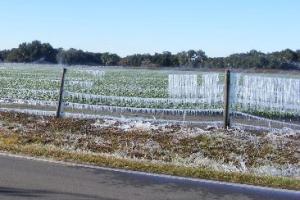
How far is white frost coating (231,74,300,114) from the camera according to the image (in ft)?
52.4

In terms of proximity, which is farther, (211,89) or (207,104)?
(207,104)

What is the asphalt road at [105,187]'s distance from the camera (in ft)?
25.1

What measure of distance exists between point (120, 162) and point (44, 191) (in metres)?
2.24

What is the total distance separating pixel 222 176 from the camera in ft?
29.5

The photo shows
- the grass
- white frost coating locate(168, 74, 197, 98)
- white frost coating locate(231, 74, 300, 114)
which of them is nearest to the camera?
the grass

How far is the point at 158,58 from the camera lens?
4403cm

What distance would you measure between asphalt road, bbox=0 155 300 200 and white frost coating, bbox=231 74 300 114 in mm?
7188

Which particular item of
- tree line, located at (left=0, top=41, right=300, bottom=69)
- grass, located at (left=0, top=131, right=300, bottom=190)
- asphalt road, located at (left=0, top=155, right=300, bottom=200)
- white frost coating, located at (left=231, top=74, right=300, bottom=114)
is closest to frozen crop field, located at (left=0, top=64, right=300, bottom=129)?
white frost coating, located at (left=231, top=74, right=300, bottom=114)

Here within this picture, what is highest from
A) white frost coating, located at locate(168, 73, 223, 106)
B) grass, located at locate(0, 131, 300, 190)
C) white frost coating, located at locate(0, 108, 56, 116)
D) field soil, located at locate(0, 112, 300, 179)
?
white frost coating, located at locate(168, 73, 223, 106)

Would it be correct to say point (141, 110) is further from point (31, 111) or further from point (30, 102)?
point (30, 102)

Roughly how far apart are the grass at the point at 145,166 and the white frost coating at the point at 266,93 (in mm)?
6109

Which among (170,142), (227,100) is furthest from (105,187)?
(227,100)

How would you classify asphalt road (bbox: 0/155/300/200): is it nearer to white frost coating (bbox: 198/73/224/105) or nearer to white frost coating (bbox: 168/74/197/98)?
white frost coating (bbox: 198/73/224/105)

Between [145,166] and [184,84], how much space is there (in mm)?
9910
